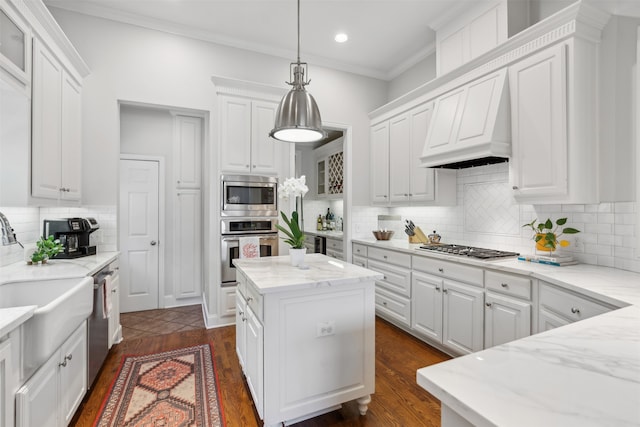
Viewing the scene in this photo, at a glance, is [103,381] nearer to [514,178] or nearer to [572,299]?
[572,299]

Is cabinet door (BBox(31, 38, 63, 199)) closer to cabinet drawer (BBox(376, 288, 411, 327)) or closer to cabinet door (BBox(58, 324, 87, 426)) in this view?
cabinet door (BBox(58, 324, 87, 426))

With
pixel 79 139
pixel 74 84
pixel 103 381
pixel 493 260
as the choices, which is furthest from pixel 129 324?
pixel 493 260

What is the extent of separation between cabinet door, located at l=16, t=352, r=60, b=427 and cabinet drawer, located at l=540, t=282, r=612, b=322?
2690 millimetres

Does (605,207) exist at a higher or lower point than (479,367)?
higher

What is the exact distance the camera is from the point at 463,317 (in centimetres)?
260

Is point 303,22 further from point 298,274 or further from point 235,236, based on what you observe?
point 298,274

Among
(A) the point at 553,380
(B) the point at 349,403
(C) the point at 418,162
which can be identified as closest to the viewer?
(A) the point at 553,380

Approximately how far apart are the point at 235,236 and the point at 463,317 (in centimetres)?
246

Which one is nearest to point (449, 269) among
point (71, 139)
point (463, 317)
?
point (463, 317)

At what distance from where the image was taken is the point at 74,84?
2.74 meters

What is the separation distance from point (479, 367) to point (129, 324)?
392 centimetres

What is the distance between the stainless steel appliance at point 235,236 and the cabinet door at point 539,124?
2.46 metres

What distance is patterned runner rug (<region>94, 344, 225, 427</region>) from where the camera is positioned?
1948 millimetres

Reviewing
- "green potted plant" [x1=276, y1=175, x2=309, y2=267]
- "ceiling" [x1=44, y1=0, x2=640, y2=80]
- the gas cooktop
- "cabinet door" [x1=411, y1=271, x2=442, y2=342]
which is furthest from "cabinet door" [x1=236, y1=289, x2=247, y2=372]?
"ceiling" [x1=44, y1=0, x2=640, y2=80]
